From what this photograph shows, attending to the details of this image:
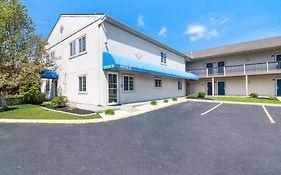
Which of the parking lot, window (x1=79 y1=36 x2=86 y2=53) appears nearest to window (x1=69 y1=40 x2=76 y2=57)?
window (x1=79 y1=36 x2=86 y2=53)

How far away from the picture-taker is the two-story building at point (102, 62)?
44.1 ft

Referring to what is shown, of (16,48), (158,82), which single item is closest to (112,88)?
(158,82)

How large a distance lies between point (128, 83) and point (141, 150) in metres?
10.9

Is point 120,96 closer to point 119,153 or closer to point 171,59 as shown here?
point 119,153

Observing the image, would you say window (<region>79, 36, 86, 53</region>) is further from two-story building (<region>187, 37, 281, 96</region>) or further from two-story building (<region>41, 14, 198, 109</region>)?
two-story building (<region>187, 37, 281, 96</region>)

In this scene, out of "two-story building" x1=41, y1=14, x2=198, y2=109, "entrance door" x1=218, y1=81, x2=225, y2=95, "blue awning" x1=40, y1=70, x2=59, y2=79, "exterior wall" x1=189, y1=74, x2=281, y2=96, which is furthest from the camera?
"entrance door" x1=218, y1=81, x2=225, y2=95

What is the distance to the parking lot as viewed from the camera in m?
3.94

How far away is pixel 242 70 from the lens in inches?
982

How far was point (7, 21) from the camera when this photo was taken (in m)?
12.6

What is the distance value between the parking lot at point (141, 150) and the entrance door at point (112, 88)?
253 inches

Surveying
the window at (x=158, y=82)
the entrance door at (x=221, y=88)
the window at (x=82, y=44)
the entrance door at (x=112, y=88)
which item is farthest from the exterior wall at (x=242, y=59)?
the window at (x=82, y=44)

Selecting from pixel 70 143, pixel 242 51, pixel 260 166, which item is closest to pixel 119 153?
pixel 70 143

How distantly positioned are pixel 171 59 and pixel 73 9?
14505 millimetres

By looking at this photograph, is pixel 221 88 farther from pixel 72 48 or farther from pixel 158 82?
pixel 72 48
